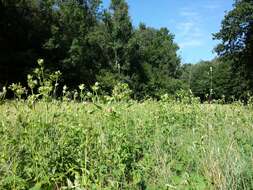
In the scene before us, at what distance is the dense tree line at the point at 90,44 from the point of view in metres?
36.8

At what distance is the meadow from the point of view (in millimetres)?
3531

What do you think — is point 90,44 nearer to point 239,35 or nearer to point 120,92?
point 239,35

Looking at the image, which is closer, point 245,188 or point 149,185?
point 245,188

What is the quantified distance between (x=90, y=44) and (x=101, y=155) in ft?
161

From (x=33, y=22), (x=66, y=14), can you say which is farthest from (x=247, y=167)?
(x=66, y=14)

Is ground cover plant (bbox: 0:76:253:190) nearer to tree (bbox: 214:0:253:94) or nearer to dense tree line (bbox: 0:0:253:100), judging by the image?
dense tree line (bbox: 0:0:253:100)

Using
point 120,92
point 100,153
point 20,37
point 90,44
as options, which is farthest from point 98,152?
point 90,44

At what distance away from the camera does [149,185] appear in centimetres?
383

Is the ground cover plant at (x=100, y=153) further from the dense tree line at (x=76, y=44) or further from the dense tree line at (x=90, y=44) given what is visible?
the dense tree line at (x=76, y=44)

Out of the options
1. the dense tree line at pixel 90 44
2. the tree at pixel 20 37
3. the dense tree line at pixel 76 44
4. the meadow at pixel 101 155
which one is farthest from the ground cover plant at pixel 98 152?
the tree at pixel 20 37

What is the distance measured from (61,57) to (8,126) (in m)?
40.2

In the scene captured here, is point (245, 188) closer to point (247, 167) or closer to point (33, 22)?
point (247, 167)

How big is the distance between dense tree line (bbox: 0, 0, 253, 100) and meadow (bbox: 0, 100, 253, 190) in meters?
22.9

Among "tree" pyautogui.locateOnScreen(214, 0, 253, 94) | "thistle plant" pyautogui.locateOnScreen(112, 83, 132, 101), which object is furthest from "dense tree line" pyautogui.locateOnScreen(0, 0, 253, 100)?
"thistle plant" pyautogui.locateOnScreen(112, 83, 132, 101)
